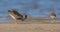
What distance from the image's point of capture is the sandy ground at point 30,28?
3.96 metres

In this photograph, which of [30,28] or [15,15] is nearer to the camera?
[30,28]

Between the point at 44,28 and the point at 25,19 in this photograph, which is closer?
the point at 44,28

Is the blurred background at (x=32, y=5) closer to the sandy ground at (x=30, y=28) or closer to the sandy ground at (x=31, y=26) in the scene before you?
the sandy ground at (x=31, y=26)

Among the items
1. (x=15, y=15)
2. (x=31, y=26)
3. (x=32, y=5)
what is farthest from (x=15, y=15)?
(x=32, y=5)

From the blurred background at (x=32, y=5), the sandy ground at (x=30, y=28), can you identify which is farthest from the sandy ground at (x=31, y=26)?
the blurred background at (x=32, y=5)

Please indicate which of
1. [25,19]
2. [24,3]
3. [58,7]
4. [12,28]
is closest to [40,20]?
[25,19]

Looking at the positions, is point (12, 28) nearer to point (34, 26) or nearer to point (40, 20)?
point (34, 26)

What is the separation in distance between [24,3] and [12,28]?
3023 mm

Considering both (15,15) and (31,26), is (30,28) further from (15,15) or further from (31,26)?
(15,15)

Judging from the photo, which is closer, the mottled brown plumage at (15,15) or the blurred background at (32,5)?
the mottled brown plumage at (15,15)

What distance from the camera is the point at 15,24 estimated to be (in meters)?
4.28

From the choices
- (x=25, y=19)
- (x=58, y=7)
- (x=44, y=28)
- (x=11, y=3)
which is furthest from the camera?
(x=11, y=3)

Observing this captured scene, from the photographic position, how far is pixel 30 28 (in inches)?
159

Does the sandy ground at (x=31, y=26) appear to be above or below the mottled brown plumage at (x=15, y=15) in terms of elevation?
below
